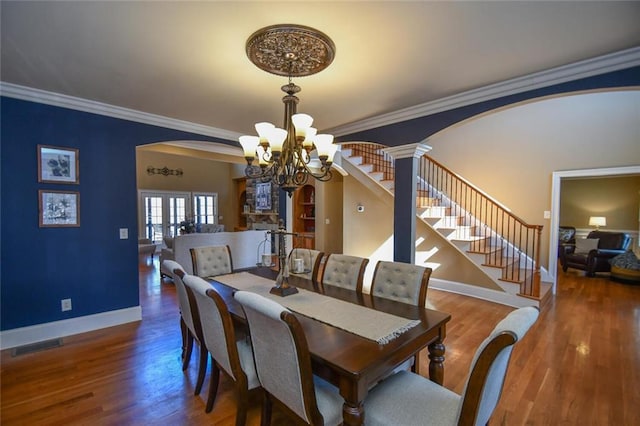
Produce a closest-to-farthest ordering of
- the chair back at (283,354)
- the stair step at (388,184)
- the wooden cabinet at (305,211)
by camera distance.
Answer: the chair back at (283,354)
the stair step at (388,184)
the wooden cabinet at (305,211)

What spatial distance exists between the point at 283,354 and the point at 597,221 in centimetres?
951

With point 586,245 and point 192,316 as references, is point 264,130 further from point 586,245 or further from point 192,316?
point 586,245

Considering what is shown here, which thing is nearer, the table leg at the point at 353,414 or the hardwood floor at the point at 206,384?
the table leg at the point at 353,414

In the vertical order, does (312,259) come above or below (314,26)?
below

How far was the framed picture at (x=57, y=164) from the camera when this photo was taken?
2928 mm

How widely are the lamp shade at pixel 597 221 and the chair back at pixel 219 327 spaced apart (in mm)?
9524

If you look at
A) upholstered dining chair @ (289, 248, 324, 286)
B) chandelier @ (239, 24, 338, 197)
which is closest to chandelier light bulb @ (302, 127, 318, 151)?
chandelier @ (239, 24, 338, 197)

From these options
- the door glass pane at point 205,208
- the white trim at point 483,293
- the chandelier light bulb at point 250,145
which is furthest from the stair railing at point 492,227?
the door glass pane at point 205,208

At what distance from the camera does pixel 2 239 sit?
2.75 meters

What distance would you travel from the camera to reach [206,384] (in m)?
2.29

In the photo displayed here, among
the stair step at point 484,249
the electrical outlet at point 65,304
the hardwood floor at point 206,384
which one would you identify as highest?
the stair step at point 484,249

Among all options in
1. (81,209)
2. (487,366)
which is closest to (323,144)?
(487,366)

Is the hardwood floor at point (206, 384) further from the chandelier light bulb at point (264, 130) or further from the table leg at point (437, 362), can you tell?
the chandelier light bulb at point (264, 130)

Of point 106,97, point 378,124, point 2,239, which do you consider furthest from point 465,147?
point 2,239
